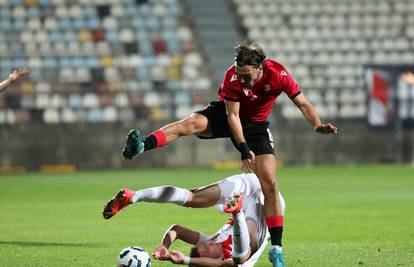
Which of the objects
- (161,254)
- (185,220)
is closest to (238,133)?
(161,254)

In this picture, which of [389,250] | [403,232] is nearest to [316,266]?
[389,250]

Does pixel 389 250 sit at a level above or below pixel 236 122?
below

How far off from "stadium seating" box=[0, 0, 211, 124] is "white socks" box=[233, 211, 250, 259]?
878 inches

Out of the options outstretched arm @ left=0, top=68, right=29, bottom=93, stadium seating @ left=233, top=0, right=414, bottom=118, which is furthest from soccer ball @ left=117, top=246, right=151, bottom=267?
stadium seating @ left=233, top=0, right=414, bottom=118

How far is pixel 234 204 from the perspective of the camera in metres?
7.73

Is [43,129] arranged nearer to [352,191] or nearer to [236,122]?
[352,191]

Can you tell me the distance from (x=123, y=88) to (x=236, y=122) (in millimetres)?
21677

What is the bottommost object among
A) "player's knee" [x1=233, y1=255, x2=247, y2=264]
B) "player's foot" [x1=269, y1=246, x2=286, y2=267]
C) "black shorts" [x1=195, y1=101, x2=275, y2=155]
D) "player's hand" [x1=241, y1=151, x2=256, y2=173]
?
"player's foot" [x1=269, y1=246, x2=286, y2=267]

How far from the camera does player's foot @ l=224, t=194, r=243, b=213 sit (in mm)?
7697

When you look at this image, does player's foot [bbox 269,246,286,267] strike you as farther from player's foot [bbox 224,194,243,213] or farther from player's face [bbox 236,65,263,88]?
player's face [bbox 236,65,263,88]

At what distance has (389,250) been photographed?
10250 mm

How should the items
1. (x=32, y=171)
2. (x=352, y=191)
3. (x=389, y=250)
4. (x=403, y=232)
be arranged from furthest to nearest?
(x=32, y=171) < (x=352, y=191) < (x=403, y=232) < (x=389, y=250)

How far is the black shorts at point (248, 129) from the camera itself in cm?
970

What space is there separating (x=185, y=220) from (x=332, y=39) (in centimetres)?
2128
